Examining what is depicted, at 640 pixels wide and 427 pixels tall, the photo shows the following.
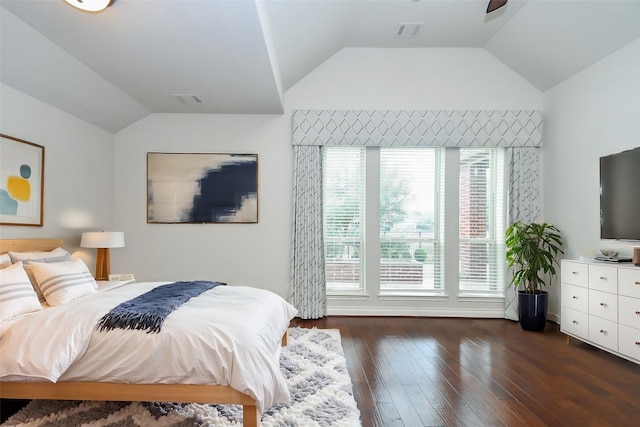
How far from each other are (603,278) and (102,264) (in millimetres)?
4993

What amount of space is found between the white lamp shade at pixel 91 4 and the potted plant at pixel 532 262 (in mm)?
4405

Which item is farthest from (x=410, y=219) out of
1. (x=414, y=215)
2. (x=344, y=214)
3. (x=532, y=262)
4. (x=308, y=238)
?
(x=532, y=262)

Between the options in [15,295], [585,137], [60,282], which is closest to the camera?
[15,295]

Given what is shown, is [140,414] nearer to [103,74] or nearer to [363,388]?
[363,388]

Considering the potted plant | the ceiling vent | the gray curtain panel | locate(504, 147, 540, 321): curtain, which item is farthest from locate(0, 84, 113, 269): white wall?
locate(504, 147, 540, 321): curtain

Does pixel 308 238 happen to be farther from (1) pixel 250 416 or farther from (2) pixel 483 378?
(1) pixel 250 416

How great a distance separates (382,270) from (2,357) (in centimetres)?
380

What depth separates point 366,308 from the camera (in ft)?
15.8

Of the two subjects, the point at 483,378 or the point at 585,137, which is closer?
the point at 483,378

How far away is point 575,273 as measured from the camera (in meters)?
3.72

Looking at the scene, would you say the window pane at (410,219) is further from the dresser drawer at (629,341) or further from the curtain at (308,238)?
the dresser drawer at (629,341)

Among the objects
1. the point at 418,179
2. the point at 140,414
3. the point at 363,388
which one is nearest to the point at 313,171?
the point at 418,179

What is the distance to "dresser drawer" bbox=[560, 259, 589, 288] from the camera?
11.8ft

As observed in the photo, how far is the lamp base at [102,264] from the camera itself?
4.10 m
